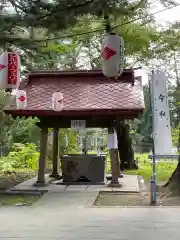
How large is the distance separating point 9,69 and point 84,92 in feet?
14.0

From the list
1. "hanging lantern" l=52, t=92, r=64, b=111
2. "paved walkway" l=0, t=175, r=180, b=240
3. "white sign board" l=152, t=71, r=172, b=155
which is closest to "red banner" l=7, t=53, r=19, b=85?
"hanging lantern" l=52, t=92, r=64, b=111

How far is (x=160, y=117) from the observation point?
9.23 m

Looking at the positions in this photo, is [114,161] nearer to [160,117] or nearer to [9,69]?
[160,117]

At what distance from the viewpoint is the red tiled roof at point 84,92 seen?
1151cm

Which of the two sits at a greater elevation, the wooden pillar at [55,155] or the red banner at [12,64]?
the red banner at [12,64]

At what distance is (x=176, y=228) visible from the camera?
261 inches

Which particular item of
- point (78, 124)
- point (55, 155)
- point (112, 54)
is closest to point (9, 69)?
point (112, 54)

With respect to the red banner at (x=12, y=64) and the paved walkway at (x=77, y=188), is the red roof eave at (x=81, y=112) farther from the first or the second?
the red banner at (x=12, y=64)

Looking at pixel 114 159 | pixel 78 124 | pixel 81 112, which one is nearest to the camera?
pixel 81 112

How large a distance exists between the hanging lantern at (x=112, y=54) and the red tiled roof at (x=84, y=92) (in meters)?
3.12

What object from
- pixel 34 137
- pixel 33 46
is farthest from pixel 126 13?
pixel 34 137

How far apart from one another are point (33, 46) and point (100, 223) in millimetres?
3846

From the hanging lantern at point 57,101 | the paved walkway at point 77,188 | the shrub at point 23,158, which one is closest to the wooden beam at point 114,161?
the paved walkway at point 77,188

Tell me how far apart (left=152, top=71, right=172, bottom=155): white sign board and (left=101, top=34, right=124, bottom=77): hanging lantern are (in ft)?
5.51
